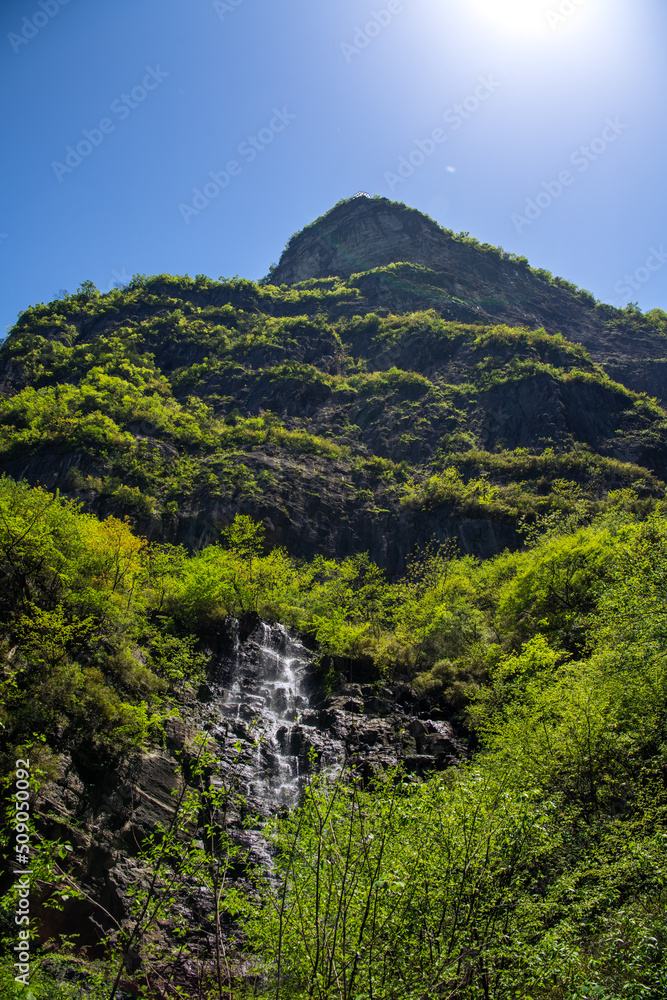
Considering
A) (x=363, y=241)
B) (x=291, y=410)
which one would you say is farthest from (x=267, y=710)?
(x=363, y=241)

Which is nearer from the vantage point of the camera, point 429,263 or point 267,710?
point 267,710

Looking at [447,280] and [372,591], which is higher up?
[447,280]

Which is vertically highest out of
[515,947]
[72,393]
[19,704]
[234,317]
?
[234,317]

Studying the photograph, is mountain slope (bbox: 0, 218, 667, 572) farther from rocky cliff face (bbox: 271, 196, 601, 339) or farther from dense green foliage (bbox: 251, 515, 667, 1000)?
dense green foliage (bbox: 251, 515, 667, 1000)

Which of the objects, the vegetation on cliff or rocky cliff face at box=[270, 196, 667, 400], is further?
rocky cliff face at box=[270, 196, 667, 400]

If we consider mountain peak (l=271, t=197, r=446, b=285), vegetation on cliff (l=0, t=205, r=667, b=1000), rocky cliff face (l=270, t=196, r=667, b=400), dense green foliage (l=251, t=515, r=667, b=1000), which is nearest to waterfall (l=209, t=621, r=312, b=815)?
vegetation on cliff (l=0, t=205, r=667, b=1000)

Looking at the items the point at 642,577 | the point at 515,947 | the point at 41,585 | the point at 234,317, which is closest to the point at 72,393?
the point at 234,317

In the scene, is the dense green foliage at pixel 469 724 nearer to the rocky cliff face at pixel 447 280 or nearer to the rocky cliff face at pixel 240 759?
the rocky cliff face at pixel 240 759

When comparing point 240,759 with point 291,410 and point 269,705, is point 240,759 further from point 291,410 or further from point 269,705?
point 291,410

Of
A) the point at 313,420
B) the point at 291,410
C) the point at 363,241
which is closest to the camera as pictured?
the point at 313,420

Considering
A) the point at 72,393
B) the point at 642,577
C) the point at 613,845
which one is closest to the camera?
the point at 613,845

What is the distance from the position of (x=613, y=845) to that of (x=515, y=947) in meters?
5.34

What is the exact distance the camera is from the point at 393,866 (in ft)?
21.8

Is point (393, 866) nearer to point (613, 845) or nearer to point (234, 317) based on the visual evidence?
point (613, 845)
